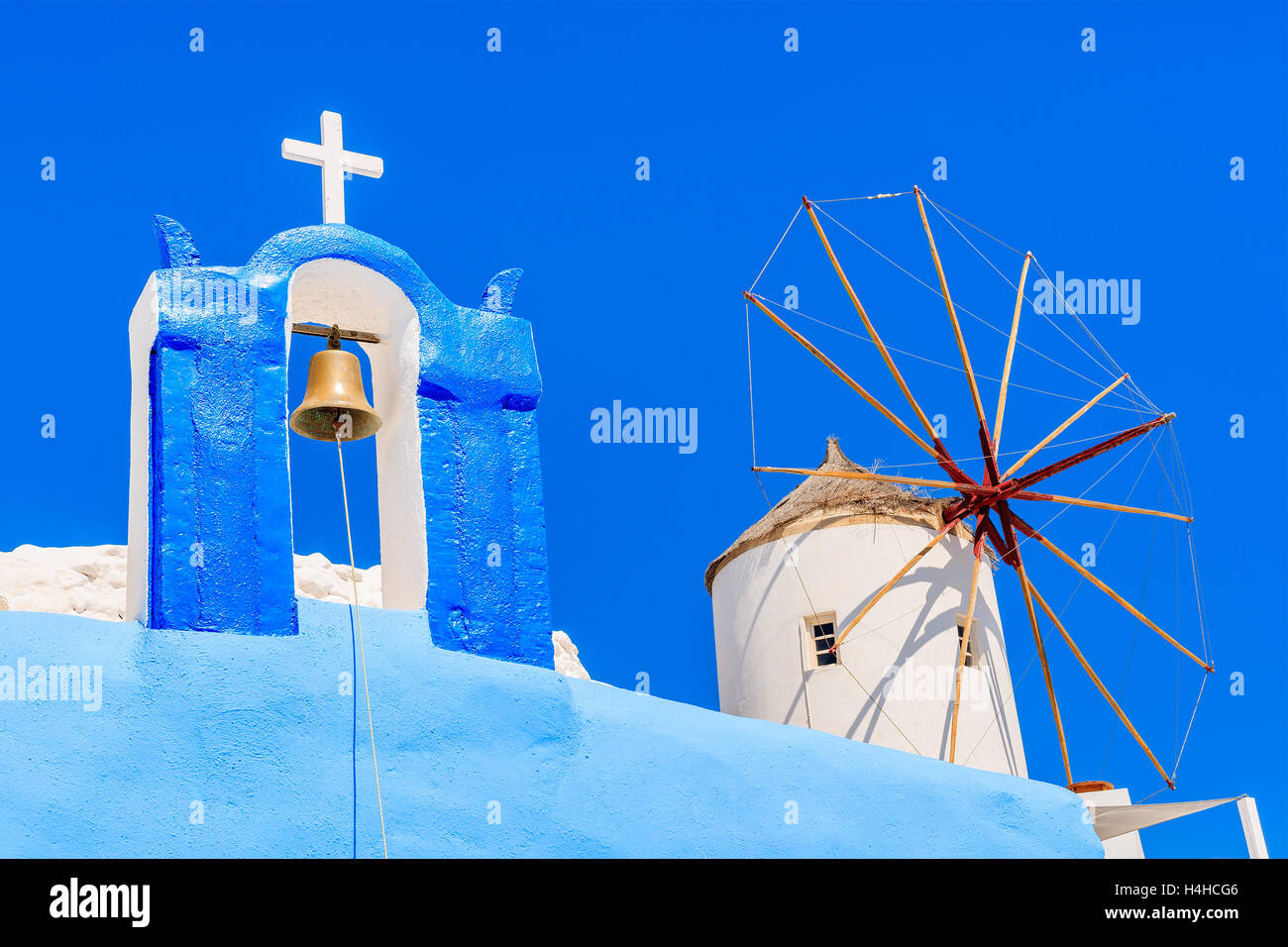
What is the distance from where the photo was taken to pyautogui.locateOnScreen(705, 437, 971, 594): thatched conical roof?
481 inches

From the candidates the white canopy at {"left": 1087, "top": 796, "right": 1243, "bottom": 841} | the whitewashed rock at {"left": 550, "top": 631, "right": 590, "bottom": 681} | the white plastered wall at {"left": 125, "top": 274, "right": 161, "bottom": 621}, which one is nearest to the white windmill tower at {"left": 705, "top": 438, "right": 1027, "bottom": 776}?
the white canopy at {"left": 1087, "top": 796, "right": 1243, "bottom": 841}

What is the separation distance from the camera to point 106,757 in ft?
16.3

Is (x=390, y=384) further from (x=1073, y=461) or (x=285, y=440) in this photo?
(x=1073, y=461)

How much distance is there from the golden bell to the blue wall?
103cm

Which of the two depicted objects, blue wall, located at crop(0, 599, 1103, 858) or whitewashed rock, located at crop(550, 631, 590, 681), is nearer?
blue wall, located at crop(0, 599, 1103, 858)

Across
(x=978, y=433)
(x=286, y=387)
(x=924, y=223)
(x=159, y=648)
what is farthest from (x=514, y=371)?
(x=978, y=433)

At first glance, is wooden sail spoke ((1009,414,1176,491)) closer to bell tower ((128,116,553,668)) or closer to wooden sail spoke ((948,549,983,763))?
wooden sail spoke ((948,549,983,763))

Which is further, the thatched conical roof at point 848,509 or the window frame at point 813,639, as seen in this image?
the thatched conical roof at point 848,509

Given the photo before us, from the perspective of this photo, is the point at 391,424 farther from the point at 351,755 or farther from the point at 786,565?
the point at 786,565

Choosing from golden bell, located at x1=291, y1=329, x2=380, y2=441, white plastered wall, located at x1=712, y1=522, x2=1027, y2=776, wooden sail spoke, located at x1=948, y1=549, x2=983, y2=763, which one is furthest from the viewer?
white plastered wall, located at x1=712, y1=522, x2=1027, y2=776

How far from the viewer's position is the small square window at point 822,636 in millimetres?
11789

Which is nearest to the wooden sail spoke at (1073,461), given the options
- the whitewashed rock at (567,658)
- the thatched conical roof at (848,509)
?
the thatched conical roof at (848,509)

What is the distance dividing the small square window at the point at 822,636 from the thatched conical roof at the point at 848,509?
0.83 metres

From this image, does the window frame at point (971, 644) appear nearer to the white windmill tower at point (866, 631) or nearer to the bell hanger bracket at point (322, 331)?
the white windmill tower at point (866, 631)
